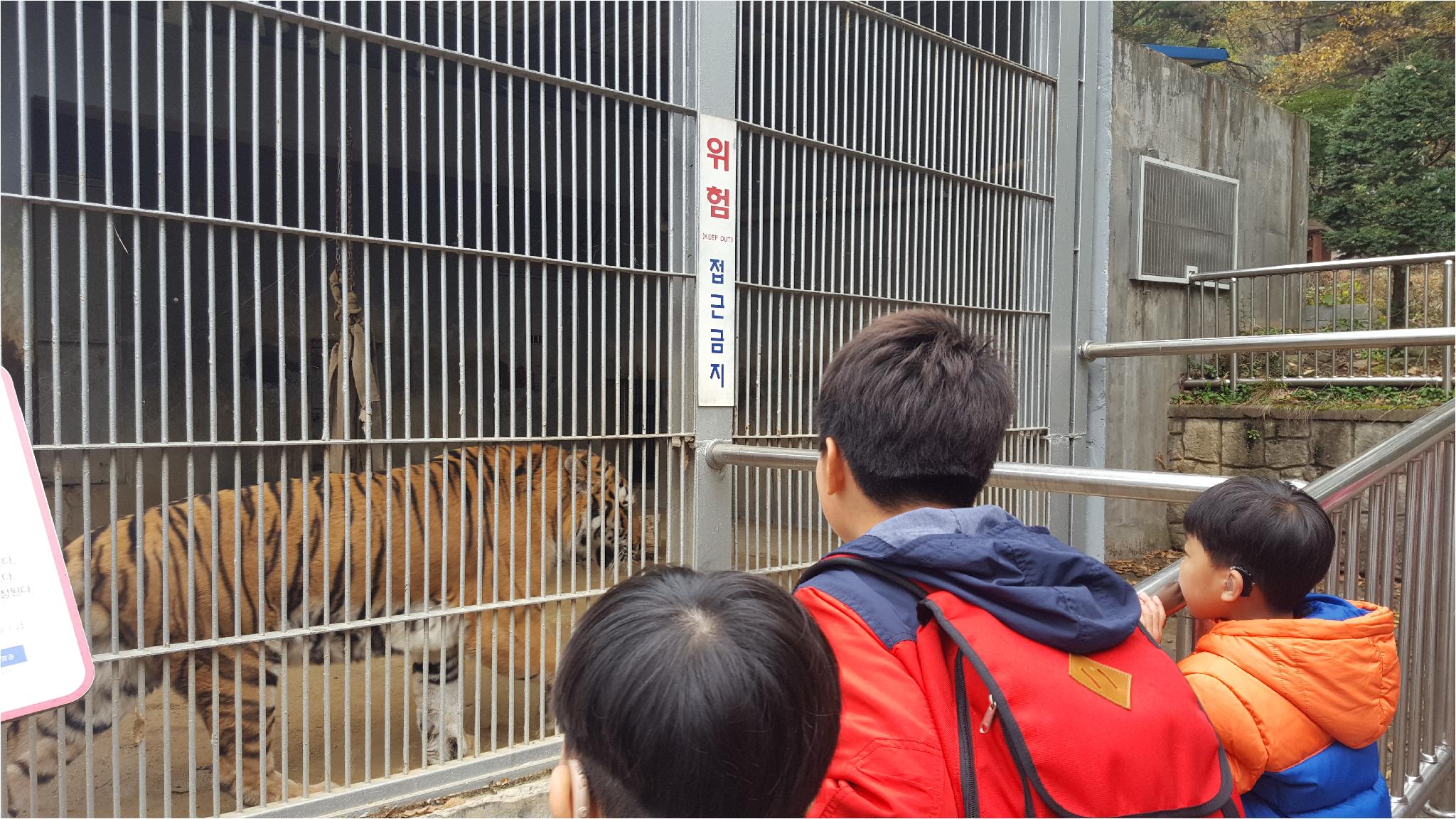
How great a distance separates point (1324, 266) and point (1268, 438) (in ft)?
4.51

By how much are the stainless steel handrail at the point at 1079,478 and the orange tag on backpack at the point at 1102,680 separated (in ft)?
3.16

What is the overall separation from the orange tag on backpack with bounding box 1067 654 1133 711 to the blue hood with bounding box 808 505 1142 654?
2 cm

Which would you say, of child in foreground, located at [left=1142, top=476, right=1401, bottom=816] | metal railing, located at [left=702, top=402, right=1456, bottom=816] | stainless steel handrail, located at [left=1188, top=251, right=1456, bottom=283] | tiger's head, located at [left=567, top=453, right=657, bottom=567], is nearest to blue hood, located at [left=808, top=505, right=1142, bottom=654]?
child in foreground, located at [left=1142, top=476, right=1401, bottom=816]

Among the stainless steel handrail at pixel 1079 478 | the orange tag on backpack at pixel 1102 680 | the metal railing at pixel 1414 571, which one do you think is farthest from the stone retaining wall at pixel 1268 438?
the orange tag on backpack at pixel 1102 680

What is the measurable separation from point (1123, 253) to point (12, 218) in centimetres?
688

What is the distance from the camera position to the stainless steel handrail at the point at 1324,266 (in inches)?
265

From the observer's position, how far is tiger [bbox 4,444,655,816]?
263 centimetres

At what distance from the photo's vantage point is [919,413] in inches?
50.6

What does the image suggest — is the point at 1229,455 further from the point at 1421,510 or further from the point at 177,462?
the point at 177,462

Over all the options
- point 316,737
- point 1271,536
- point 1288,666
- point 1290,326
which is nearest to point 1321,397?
point 1290,326

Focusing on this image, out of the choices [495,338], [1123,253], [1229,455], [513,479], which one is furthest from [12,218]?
[1229,455]

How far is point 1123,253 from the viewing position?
7.26 metres

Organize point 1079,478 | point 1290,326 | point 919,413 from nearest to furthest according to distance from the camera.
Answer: point 919,413
point 1079,478
point 1290,326

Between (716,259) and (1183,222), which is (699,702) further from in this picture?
(1183,222)
